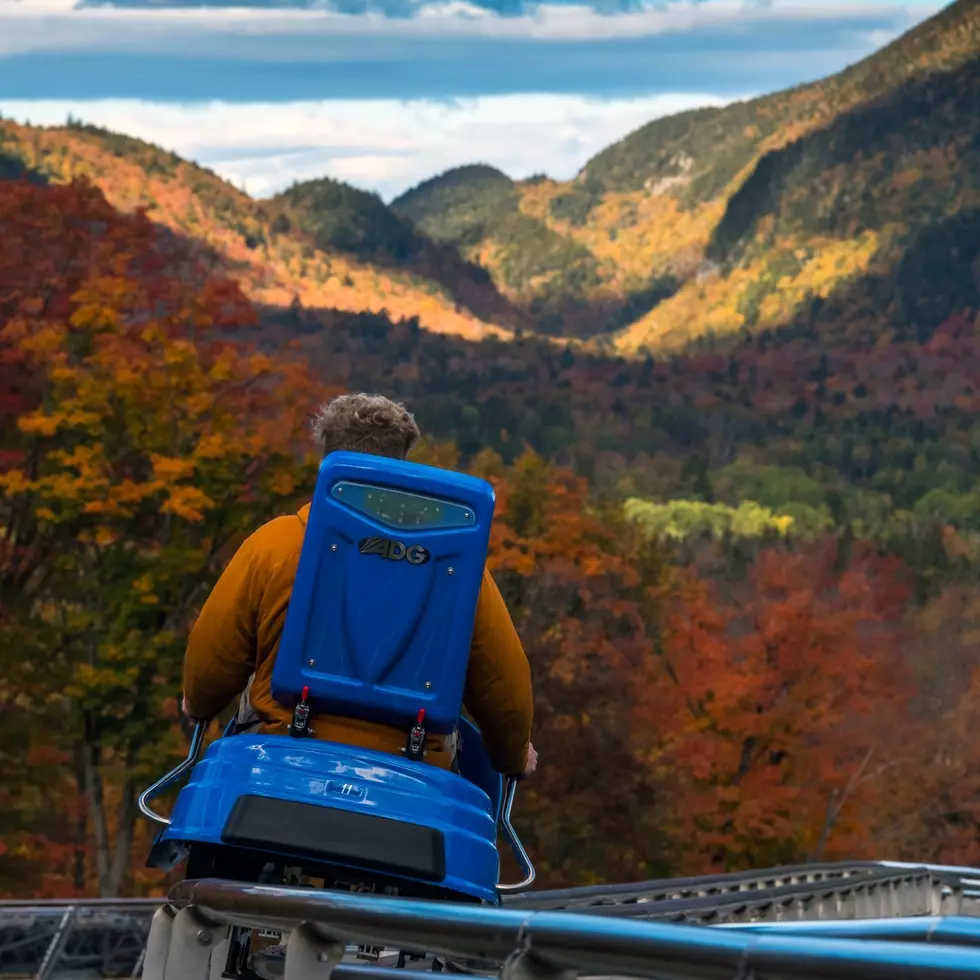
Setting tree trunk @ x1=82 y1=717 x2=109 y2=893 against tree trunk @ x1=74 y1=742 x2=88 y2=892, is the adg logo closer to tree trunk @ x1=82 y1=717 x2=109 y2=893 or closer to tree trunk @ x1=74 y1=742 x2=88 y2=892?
tree trunk @ x1=82 y1=717 x2=109 y2=893

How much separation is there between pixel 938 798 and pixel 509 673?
51170mm

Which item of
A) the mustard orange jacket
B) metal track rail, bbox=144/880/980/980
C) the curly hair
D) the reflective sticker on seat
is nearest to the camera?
metal track rail, bbox=144/880/980/980

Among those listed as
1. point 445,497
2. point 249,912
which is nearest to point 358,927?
point 249,912

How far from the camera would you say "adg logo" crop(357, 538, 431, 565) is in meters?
4.58

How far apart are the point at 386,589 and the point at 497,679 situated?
0.40 metres

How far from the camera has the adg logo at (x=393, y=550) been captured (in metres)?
4.58

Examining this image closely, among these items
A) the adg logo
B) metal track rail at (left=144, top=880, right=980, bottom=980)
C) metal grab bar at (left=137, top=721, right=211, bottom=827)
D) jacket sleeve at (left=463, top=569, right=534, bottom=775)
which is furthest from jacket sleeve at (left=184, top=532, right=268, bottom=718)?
metal track rail at (left=144, top=880, right=980, bottom=980)

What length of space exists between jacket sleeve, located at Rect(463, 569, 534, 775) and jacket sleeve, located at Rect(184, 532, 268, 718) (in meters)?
0.53

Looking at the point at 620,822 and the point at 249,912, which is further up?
the point at 249,912

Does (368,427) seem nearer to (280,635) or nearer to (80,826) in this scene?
(280,635)

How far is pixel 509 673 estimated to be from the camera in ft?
15.8

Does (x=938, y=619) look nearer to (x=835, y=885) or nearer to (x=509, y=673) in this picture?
(x=835, y=885)

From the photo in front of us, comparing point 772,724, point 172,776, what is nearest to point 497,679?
point 172,776

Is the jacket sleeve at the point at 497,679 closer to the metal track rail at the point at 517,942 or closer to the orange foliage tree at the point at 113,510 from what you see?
the metal track rail at the point at 517,942
